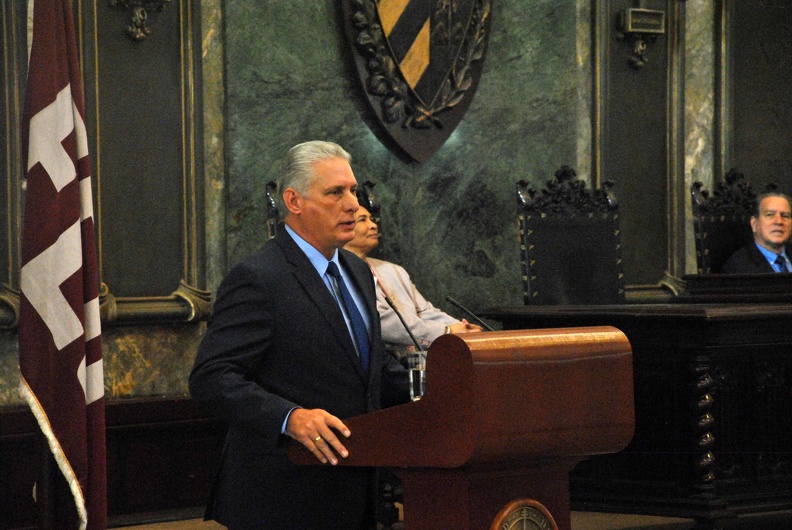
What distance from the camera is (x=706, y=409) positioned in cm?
458

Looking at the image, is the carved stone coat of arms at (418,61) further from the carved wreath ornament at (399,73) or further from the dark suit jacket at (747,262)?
the dark suit jacket at (747,262)

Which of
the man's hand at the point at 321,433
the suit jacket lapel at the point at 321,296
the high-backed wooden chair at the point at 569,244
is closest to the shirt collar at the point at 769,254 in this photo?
the high-backed wooden chair at the point at 569,244

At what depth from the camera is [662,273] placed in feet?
23.9

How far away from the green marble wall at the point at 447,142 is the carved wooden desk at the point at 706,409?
1652mm

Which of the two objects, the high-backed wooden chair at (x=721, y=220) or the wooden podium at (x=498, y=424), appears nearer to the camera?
the wooden podium at (x=498, y=424)

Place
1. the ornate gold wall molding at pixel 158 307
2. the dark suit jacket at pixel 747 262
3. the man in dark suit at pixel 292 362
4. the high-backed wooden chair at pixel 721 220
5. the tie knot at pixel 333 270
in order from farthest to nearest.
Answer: the high-backed wooden chair at pixel 721 220 < the dark suit jacket at pixel 747 262 < the ornate gold wall molding at pixel 158 307 < the tie knot at pixel 333 270 < the man in dark suit at pixel 292 362

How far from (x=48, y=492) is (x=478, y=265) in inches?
122

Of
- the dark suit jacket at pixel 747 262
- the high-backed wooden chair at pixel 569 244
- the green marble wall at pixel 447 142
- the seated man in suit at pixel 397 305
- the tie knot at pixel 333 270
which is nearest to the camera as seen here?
the tie knot at pixel 333 270

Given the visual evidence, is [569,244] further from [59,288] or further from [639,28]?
[59,288]

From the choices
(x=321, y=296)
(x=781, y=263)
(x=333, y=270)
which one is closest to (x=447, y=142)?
(x=781, y=263)

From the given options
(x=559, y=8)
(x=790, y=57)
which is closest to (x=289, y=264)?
(x=559, y=8)

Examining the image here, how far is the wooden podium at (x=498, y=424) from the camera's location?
7.14 feet

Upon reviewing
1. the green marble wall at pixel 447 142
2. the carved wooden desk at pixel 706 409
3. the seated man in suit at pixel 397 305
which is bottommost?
the carved wooden desk at pixel 706 409

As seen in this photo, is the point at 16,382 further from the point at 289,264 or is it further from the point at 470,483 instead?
the point at 470,483
